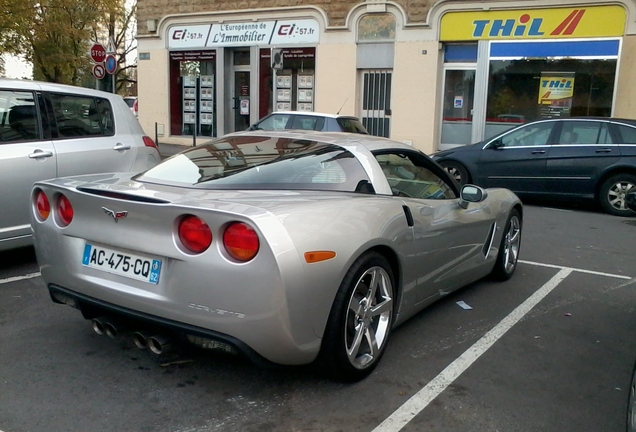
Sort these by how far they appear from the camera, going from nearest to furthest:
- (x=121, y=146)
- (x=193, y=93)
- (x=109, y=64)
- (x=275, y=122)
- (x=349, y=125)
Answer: (x=121, y=146), (x=349, y=125), (x=275, y=122), (x=109, y=64), (x=193, y=93)

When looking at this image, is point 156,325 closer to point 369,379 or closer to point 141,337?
point 141,337

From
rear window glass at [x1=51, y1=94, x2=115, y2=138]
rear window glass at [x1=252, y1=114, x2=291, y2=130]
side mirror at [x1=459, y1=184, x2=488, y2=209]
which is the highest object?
rear window glass at [x1=51, y1=94, x2=115, y2=138]

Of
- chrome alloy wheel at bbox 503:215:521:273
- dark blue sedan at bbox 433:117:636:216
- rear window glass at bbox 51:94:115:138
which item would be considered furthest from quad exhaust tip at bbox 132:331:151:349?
dark blue sedan at bbox 433:117:636:216

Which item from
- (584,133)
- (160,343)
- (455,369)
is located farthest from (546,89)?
(160,343)

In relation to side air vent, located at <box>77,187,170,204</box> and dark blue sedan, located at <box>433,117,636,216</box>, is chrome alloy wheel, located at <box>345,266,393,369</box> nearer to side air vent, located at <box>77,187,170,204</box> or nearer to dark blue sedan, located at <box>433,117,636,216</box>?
side air vent, located at <box>77,187,170,204</box>

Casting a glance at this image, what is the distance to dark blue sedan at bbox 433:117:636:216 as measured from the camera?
10258mm

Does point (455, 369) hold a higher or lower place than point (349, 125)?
lower

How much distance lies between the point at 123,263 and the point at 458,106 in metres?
14.4

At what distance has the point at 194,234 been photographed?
3.27m

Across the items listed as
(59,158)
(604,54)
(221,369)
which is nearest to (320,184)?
(221,369)

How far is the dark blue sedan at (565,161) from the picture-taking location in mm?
10258

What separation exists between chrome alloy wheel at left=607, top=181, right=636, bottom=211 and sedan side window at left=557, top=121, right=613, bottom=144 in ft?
2.44

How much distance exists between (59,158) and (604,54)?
12.7 m

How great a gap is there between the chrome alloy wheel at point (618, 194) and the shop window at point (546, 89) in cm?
526
